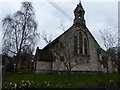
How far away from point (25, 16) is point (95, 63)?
50.0 ft

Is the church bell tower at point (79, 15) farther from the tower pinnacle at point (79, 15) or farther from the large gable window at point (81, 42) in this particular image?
the large gable window at point (81, 42)

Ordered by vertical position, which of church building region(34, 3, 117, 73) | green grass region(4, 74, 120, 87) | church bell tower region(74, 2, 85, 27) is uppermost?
church bell tower region(74, 2, 85, 27)

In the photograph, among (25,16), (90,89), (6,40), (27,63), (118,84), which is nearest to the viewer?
(90,89)

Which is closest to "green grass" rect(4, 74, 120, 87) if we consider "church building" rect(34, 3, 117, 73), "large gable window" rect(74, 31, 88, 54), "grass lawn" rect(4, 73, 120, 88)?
"grass lawn" rect(4, 73, 120, 88)

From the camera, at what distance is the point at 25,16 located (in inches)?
1139

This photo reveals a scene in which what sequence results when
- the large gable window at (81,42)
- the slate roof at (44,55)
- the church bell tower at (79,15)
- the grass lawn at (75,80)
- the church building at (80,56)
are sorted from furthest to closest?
the church bell tower at (79,15) < the large gable window at (81,42) < the slate roof at (44,55) < the church building at (80,56) < the grass lawn at (75,80)

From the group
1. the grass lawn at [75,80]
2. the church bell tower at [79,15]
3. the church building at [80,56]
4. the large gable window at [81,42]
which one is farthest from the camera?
the church bell tower at [79,15]

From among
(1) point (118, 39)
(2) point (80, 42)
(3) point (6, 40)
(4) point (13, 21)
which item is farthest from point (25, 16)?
(1) point (118, 39)

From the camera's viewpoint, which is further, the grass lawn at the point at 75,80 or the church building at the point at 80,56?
the church building at the point at 80,56

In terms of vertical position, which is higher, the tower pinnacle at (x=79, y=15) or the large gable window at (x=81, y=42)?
the tower pinnacle at (x=79, y=15)

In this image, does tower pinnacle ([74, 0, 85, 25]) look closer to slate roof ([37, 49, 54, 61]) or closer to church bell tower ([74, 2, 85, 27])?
church bell tower ([74, 2, 85, 27])

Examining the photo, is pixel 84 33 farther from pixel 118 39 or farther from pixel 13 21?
pixel 118 39

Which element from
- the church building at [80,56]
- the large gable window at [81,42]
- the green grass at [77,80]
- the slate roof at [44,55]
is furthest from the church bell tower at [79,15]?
the green grass at [77,80]

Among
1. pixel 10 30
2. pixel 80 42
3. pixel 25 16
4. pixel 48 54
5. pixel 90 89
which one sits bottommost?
pixel 90 89
